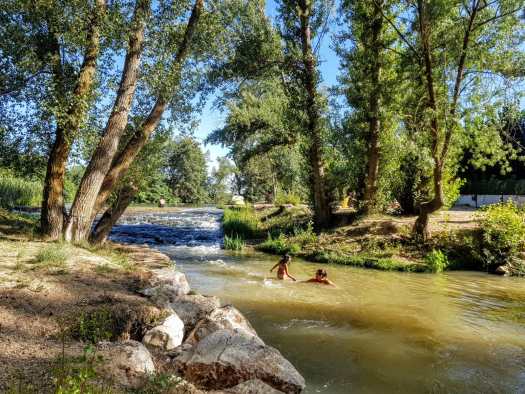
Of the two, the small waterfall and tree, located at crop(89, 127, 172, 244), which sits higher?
tree, located at crop(89, 127, 172, 244)

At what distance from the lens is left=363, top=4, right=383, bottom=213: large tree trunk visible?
16.9 metres

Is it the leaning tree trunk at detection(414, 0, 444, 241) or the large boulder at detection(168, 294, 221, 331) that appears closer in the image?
the large boulder at detection(168, 294, 221, 331)

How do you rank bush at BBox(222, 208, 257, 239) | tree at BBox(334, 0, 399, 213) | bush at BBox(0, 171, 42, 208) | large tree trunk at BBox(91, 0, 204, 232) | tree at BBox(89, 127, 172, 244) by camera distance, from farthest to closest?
bush at BBox(0, 171, 42, 208)
bush at BBox(222, 208, 257, 239)
tree at BBox(334, 0, 399, 213)
tree at BBox(89, 127, 172, 244)
large tree trunk at BBox(91, 0, 204, 232)

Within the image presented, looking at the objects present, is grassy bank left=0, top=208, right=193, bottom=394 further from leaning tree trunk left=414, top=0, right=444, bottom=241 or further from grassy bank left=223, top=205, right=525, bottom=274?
leaning tree trunk left=414, top=0, right=444, bottom=241

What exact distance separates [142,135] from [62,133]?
1.85 metres

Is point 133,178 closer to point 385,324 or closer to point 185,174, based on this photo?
point 385,324

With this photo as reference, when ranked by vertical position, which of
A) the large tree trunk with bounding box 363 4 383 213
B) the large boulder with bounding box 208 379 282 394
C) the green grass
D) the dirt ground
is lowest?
the large boulder with bounding box 208 379 282 394

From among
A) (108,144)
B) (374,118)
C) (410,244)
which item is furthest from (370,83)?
(108,144)

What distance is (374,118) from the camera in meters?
17.9

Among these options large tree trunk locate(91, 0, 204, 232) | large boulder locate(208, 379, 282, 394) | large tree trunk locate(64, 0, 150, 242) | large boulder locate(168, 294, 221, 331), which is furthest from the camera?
large tree trunk locate(91, 0, 204, 232)

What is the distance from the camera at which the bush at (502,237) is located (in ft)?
44.8

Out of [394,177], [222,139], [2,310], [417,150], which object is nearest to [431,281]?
[417,150]

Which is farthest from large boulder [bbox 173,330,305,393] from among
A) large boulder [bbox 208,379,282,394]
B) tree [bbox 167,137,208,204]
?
tree [bbox 167,137,208,204]

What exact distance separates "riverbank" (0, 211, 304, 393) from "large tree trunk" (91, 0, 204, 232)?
3.43m
